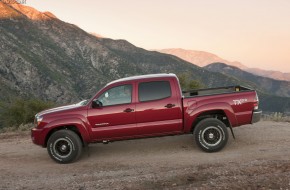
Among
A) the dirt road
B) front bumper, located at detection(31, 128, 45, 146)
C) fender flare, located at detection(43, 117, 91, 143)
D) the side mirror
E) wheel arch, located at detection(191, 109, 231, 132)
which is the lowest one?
the dirt road

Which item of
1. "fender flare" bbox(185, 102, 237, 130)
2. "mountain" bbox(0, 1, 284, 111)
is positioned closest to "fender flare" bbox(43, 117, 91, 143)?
"fender flare" bbox(185, 102, 237, 130)

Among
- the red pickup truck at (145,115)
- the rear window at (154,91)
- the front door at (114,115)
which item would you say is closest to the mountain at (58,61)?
the red pickup truck at (145,115)

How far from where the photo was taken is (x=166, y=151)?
9.09m

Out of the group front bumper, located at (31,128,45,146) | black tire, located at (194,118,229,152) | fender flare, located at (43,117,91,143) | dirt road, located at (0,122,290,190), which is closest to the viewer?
dirt road, located at (0,122,290,190)

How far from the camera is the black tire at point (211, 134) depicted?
333 inches

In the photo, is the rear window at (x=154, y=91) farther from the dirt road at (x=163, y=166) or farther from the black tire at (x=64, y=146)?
the black tire at (x=64, y=146)

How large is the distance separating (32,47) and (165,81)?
88.6m

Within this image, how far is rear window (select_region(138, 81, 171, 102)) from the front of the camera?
28.1ft

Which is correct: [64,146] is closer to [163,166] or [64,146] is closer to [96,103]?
[96,103]

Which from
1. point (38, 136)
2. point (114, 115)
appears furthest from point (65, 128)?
point (114, 115)

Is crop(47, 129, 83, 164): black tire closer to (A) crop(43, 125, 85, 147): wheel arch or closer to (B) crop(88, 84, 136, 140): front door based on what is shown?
(A) crop(43, 125, 85, 147): wheel arch

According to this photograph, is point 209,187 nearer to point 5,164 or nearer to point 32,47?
point 5,164

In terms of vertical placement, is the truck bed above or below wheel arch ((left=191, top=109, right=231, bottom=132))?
above

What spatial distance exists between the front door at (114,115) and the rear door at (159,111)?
0.20 meters
